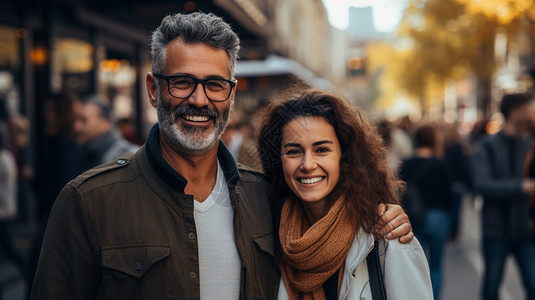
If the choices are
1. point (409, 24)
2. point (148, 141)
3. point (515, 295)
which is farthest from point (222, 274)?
point (409, 24)

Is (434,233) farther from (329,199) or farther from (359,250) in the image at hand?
(359,250)

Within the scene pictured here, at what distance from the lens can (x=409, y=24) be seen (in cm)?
2219

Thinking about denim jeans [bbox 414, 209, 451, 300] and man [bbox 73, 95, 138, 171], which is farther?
denim jeans [bbox 414, 209, 451, 300]

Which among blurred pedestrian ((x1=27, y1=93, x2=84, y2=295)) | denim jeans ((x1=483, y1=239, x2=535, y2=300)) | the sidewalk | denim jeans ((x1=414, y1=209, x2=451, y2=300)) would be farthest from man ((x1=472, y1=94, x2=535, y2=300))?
blurred pedestrian ((x1=27, y1=93, x2=84, y2=295))

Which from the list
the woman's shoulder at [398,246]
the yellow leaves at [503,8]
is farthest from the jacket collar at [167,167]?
the yellow leaves at [503,8]

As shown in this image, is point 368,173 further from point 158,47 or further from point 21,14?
point 21,14

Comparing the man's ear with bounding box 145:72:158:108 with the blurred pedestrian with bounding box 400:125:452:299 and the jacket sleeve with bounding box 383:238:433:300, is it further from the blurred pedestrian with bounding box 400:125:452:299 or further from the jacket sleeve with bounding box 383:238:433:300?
the blurred pedestrian with bounding box 400:125:452:299

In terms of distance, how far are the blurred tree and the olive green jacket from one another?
12.0 metres

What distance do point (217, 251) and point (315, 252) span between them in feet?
1.47

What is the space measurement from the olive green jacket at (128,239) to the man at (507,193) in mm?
3053

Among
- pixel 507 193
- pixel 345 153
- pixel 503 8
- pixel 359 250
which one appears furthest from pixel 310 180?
pixel 503 8

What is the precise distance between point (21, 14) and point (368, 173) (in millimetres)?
7087

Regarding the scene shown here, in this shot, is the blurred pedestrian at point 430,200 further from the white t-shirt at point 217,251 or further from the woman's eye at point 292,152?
the white t-shirt at point 217,251

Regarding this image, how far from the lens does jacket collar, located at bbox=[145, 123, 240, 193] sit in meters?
1.93
